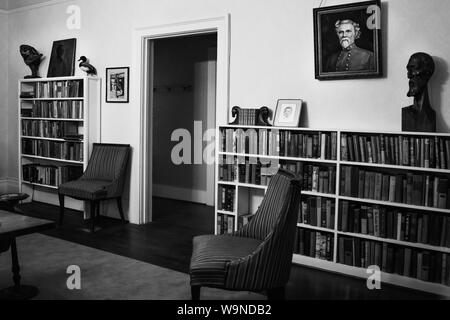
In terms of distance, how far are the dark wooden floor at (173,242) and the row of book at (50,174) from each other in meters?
0.37

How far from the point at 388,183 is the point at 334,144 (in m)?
0.50

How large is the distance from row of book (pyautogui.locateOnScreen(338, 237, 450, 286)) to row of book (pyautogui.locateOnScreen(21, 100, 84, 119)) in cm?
348

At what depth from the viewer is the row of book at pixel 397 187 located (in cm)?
288

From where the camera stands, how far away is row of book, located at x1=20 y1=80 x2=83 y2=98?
5055mm

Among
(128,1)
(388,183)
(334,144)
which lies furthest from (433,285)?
(128,1)

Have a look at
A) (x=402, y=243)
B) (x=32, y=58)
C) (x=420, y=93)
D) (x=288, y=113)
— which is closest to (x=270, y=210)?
(x=402, y=243)

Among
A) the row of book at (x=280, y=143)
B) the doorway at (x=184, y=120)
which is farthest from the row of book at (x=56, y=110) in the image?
the row of book at (x=280, y=143)

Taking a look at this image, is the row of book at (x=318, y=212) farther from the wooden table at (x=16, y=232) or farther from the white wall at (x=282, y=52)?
the wooden table at (x=16, y=232)

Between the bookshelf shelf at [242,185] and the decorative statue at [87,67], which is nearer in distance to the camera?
the bookshelf shelf at [242,185]

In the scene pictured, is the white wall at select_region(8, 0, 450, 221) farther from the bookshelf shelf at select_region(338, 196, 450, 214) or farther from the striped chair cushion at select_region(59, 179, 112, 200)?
the bookshelf shelf at select_region(338, 196, 450, 214)

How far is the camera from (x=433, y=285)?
293 centimetres

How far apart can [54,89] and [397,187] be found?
4.31 m

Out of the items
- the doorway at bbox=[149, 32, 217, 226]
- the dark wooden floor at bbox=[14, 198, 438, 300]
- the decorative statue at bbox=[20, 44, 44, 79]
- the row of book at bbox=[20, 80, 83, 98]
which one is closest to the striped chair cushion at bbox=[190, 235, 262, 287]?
the dark wooden floor at bbox=[14, 198, 438, 300]
